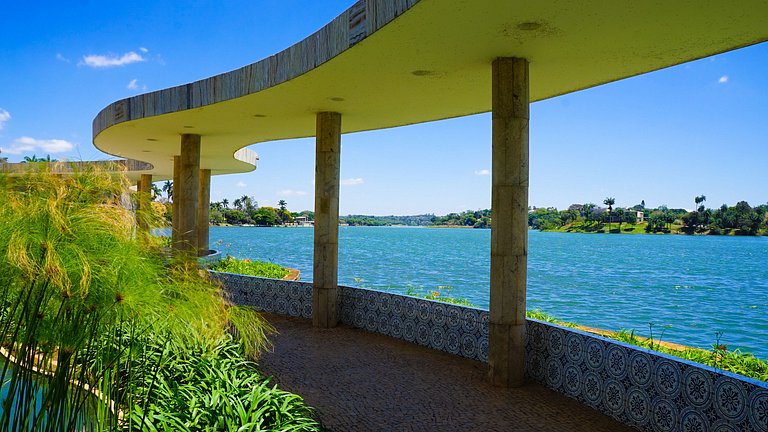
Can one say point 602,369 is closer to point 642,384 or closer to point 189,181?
point 642,384

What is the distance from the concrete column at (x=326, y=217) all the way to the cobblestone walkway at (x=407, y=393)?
1326 millimetres

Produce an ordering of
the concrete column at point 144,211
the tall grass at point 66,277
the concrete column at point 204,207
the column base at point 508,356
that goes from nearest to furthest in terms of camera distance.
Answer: the tall grass at point 66,277 → the concrete column at point 144,211 → the column base at point 508,356 → the concrete column at point 204,207

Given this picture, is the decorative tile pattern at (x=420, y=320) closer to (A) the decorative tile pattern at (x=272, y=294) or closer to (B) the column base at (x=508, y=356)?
(B) the column base at (x=508, y=356)

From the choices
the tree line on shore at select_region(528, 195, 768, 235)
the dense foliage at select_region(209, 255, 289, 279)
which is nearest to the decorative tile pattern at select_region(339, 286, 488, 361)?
the dense foliage at select_region(209, 255, 289, 279)

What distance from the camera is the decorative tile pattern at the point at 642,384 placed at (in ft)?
13.8

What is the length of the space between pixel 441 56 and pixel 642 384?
3895mm

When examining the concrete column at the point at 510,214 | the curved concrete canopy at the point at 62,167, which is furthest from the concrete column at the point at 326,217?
the curved concrete canopy at the point at 62,167

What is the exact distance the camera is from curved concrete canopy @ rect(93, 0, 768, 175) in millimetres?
5141

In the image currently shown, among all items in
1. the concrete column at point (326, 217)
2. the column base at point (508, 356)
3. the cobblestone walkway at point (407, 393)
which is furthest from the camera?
the concrete column at point (326, 217)

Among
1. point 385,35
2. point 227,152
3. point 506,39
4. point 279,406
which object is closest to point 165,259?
point 279,406

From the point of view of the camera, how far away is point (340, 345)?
836 centimetres

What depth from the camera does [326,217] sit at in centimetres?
977

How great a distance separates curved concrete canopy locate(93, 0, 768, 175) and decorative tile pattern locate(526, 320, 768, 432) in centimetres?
298

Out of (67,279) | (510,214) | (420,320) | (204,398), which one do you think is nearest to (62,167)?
(67,279)
